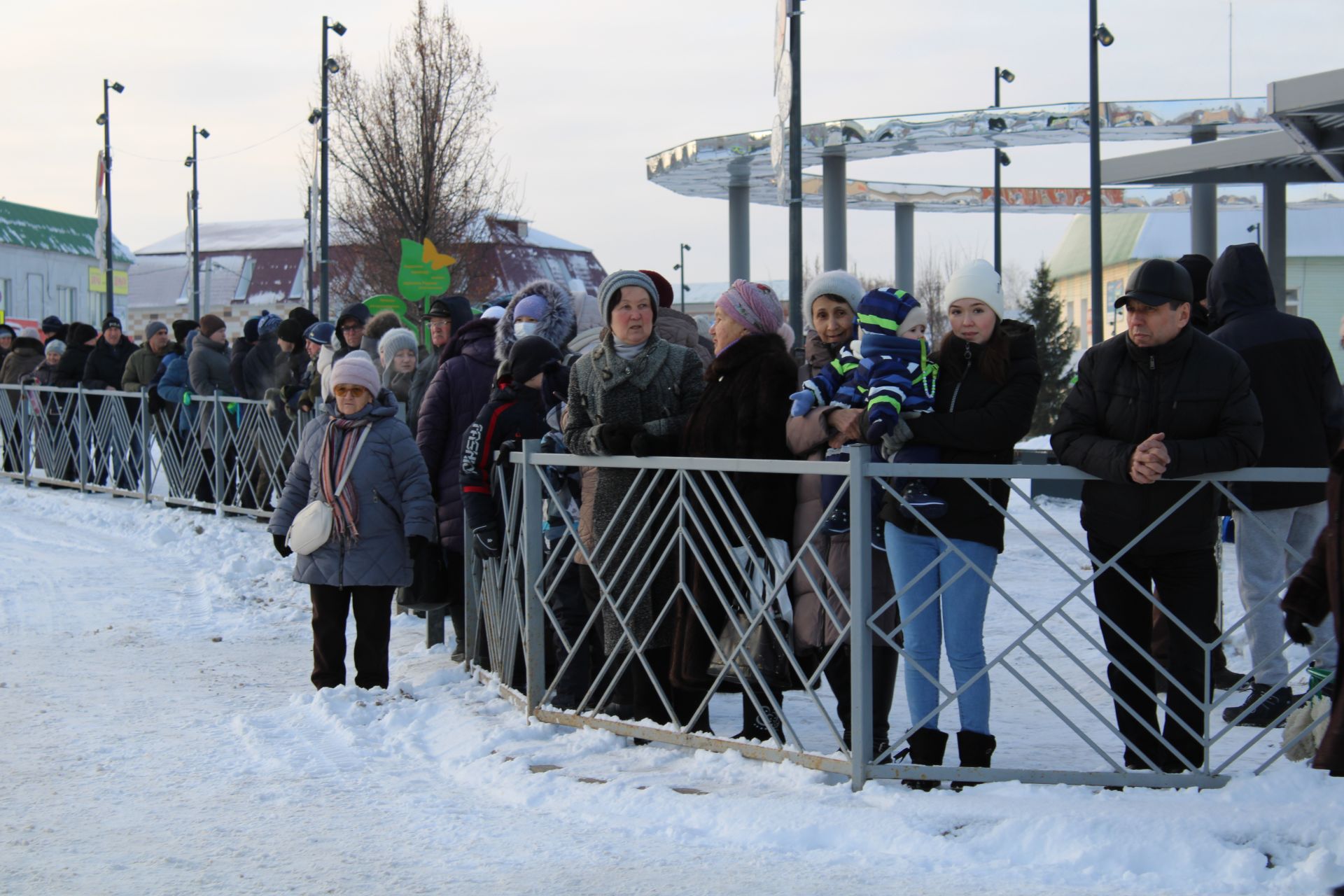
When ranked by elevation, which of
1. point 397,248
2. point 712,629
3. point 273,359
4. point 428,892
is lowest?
point 428,892

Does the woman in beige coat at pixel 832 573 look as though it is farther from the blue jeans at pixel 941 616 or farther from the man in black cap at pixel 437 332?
the man in black cap at pixel 437 332

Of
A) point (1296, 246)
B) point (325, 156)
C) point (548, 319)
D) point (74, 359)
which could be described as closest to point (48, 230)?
point (325, 156)

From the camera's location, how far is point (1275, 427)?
5.43 m

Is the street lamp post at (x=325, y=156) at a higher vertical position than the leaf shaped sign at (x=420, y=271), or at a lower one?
higher

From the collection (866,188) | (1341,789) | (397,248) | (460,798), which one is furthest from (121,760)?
(866,188)

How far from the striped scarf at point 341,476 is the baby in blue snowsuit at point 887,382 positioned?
2.34 metres

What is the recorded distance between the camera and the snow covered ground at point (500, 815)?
12.2ft

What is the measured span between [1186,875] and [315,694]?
3642mm

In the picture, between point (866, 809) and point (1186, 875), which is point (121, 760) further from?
point (1186, 875)

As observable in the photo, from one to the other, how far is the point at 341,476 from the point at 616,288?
1.66m

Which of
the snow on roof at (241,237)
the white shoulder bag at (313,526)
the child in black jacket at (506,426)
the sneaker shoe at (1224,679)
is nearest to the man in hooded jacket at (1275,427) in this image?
the sneaker shoe at (1224,679)

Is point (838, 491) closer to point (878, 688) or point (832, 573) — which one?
point (832, 573)

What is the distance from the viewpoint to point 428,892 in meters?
3.67

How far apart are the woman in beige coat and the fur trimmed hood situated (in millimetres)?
1765
